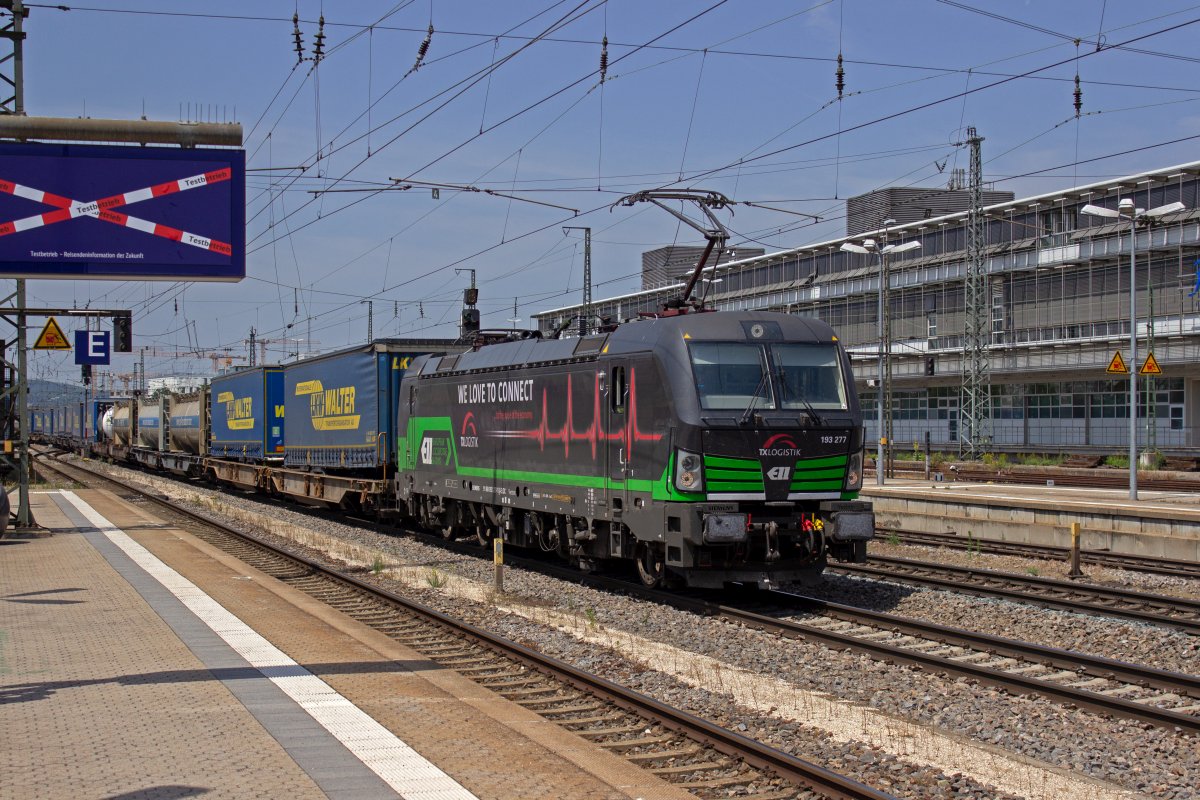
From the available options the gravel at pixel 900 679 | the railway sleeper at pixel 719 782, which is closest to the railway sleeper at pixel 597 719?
the gravel at pixel 900 679

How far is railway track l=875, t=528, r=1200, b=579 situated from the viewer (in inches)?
711

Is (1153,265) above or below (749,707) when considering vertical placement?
above

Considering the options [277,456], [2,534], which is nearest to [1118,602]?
[2,534]

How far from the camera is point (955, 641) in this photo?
1177 centimetres

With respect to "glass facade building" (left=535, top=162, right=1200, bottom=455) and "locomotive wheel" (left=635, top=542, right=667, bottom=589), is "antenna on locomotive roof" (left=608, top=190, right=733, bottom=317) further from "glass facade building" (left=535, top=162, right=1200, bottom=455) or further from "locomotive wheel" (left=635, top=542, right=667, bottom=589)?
"glass facade building" (left=535, top=162, right=1200, bottom=455)

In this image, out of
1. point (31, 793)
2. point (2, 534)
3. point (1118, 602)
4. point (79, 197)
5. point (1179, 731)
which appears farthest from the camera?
point (2, 534)

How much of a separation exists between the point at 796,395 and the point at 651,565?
2.92m

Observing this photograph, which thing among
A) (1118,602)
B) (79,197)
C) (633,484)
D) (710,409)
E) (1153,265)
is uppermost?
(1153,265)

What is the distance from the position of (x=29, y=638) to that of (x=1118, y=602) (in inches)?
498

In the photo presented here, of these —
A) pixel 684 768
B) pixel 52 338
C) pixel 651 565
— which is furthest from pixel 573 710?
pixel 52 338

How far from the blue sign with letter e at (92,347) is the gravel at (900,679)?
72.0ft

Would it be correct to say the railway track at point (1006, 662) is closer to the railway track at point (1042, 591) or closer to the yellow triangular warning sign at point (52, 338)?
the railway track at point (1042, 591)

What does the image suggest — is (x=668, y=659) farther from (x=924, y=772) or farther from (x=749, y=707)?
(x=924, y=772)

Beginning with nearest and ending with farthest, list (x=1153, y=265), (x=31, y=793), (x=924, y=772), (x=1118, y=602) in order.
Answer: (x=31, y=793) → (x=924, y=772) → (x=1118, y=602) → (x=1153, y=265)
